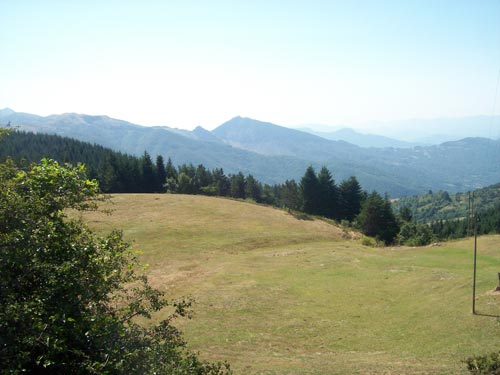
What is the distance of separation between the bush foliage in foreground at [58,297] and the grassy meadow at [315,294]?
1128 centimetres

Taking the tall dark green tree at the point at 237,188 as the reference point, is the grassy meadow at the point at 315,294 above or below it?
below

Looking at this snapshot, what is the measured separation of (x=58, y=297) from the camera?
909 cm

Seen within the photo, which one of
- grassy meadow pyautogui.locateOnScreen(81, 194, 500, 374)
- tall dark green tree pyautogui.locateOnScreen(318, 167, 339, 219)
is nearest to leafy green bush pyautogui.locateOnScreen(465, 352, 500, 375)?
grassy meadow pyautogui.locateOnScreen(81, 194, 500, 374)

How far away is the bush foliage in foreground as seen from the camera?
26.1 ft

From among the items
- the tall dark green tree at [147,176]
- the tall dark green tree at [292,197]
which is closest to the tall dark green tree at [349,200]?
the tall dark green tree at [292,197]

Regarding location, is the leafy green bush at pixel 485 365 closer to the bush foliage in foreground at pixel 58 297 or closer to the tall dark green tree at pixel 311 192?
the bush foliage in foreground at pixel 58 297

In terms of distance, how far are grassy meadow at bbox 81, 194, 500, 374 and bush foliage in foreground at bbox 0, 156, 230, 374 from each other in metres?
11.3

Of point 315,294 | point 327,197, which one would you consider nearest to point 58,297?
point 315,294

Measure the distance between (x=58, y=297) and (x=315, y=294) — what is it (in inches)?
1028

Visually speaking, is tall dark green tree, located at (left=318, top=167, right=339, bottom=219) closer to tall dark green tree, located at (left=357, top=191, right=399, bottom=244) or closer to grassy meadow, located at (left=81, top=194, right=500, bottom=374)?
tall dark green tree, located at (left=357, top=191, right=399, bottom=244)

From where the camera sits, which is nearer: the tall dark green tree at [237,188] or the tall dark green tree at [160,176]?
the tall dark green tree at [160,176]

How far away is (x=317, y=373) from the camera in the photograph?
58.2 feet

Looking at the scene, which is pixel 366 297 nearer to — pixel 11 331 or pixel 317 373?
pixel 317 373

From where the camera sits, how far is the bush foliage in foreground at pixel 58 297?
7.95 m
